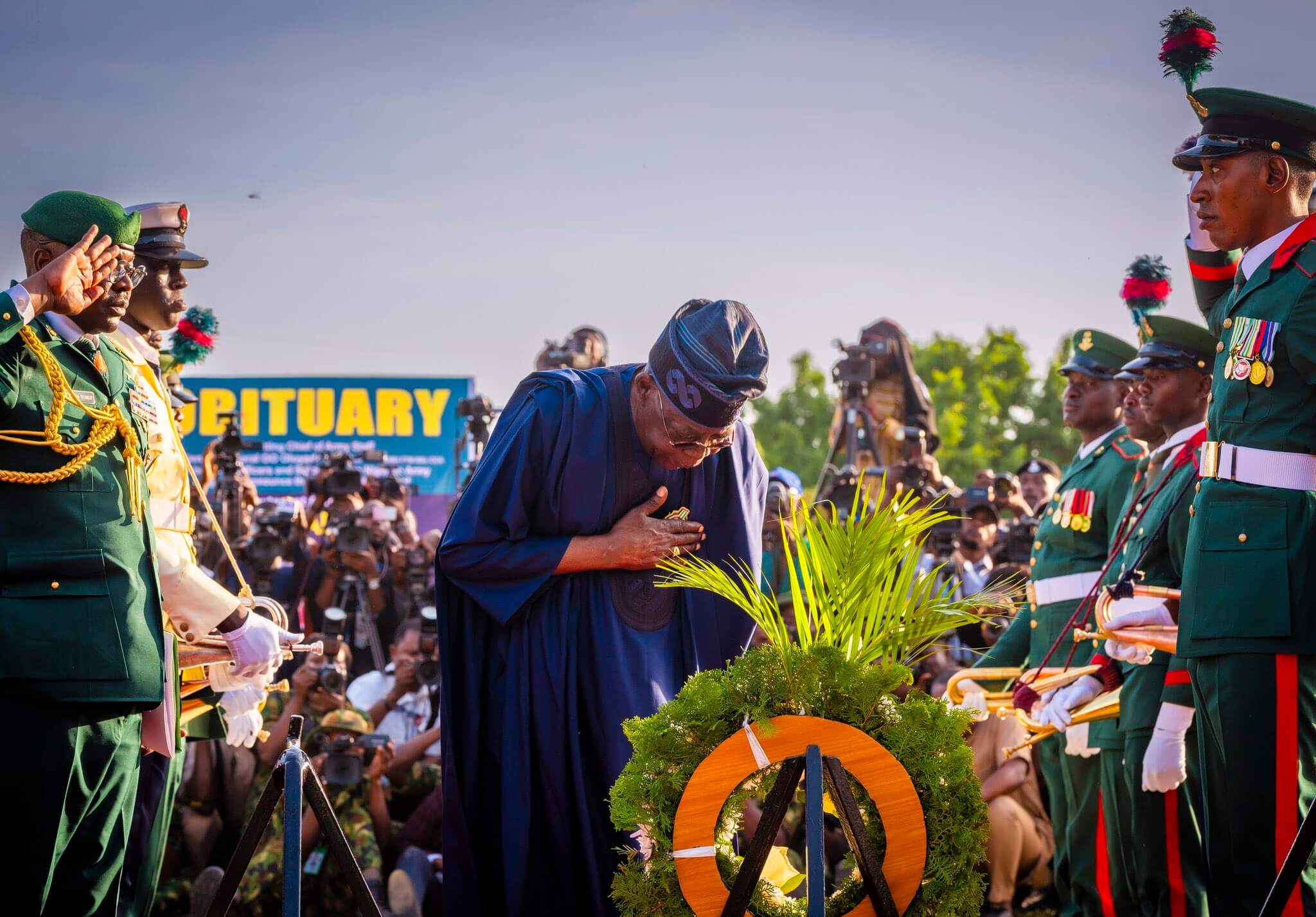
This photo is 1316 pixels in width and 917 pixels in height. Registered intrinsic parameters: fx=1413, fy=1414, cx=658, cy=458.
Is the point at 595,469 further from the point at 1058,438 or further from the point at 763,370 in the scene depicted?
the point at 1058,438

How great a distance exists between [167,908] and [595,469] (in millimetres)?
3652

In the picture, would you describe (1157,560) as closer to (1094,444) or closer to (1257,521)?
(1257,521)

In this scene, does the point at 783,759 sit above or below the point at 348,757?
above

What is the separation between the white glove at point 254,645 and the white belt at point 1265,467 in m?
2.70

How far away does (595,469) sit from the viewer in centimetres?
410

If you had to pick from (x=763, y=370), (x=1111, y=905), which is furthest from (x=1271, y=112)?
(x=1111, y=905)

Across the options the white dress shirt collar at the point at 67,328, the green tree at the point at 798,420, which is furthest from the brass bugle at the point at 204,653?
the green tree at the point at 798,420

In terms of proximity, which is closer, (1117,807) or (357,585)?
(1117,807)

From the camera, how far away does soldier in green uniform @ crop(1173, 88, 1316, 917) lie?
11.8ft

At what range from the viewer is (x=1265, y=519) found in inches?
145

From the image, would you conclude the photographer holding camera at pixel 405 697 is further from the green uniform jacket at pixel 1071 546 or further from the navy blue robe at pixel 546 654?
the navy blue robe at pixel 546 654

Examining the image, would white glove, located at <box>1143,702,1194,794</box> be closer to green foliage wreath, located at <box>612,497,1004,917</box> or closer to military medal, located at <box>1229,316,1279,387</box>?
military medal, located at <box>1229,316,1279,387</box>

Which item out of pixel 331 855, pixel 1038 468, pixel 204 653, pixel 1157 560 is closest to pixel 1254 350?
pixel 1157 560

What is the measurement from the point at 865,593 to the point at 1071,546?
305cm
